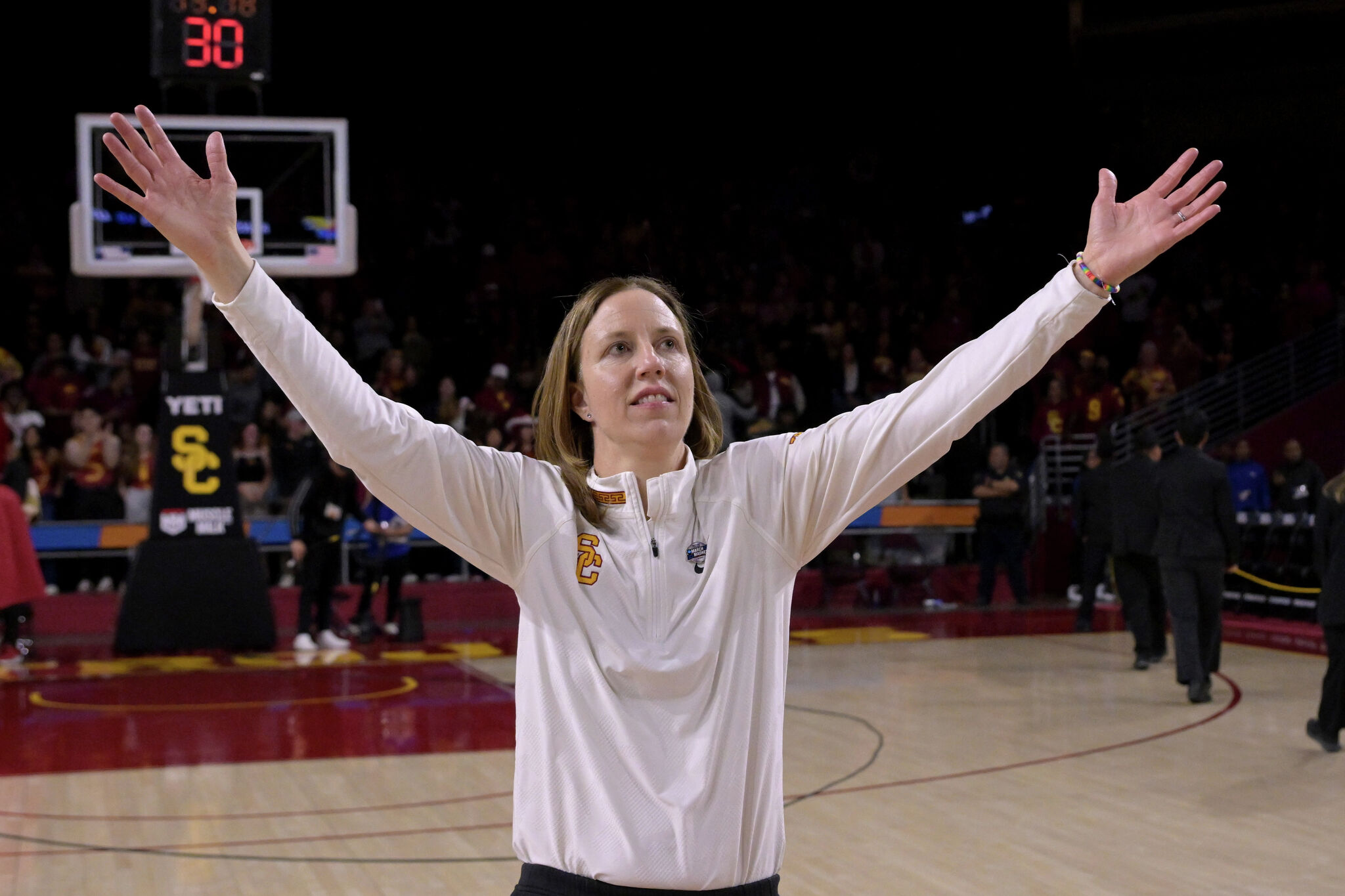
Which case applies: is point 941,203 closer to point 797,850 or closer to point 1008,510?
point 1008,510

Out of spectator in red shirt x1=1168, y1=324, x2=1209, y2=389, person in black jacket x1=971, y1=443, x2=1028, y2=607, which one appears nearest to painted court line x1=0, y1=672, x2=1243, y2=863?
person in black jacket x1=971, y1=443, x2=1028, y2=607

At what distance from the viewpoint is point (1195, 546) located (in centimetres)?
960

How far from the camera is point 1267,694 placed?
405 inches

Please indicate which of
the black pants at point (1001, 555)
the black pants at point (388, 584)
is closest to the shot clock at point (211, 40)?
the black pants at point (388, 584)

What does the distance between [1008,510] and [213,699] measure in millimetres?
8743

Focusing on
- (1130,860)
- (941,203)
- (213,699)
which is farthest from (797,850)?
(941,203)

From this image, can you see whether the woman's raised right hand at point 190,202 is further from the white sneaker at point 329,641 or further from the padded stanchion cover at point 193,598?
the white sneaker at point 329,641

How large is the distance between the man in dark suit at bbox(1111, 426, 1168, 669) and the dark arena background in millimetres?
124

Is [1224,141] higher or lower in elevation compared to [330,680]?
higher

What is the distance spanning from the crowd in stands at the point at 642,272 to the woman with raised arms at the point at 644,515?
35.0ft

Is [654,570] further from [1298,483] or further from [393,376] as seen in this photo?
[1298,483]

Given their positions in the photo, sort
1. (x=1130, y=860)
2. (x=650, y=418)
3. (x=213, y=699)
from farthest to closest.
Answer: (x=213, y=699) < (x=1130, y=860) < (x=650, y=418)

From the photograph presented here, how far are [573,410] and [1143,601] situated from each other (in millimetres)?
9873

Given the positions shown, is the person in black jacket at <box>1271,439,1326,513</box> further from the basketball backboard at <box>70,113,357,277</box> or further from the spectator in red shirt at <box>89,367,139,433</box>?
the spectator in red shirt at <box>89,367,139,433</box>
